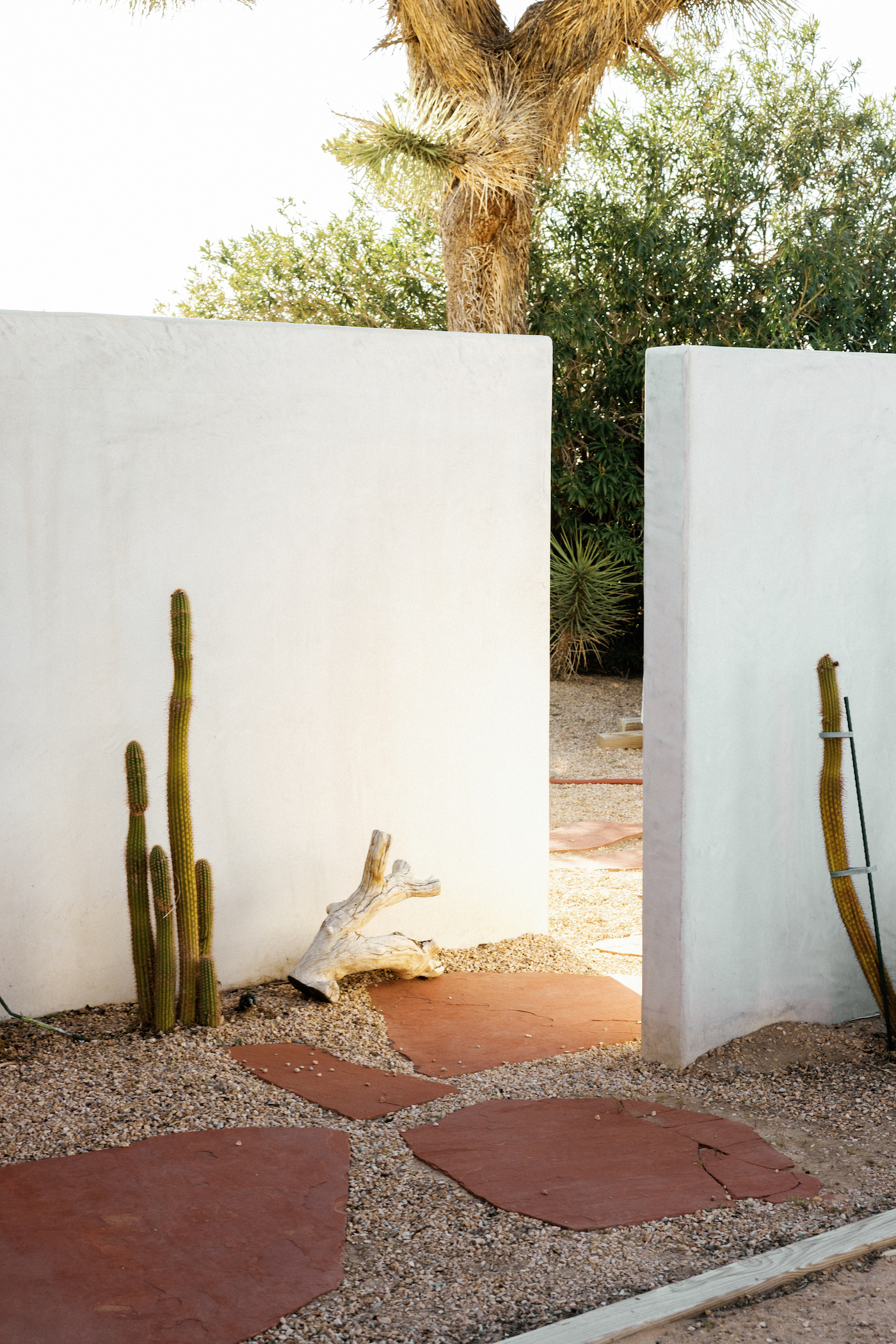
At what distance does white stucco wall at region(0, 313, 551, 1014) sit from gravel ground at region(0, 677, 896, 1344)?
0.35m

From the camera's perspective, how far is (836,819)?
11.6 feet

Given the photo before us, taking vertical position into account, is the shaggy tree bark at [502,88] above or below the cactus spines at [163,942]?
above

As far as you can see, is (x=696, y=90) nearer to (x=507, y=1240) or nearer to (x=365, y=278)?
(x=365, y=278)

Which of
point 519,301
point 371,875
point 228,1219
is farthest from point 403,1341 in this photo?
point 519,301

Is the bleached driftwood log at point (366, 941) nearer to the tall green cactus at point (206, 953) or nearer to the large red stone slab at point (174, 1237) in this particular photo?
the tall green cactus at point (206, 953)

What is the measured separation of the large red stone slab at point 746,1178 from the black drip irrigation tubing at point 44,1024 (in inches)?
73.2

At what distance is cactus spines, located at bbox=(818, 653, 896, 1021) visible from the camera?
139 inches

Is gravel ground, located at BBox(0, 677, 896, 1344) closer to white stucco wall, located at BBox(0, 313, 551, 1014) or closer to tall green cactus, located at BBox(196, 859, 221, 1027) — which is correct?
tall green cactus, located at BBox(196, 859, 221, 1027)

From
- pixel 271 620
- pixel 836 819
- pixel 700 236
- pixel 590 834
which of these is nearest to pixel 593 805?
pixel 590 834

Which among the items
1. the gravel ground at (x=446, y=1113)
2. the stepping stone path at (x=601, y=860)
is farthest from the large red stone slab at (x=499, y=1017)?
the stepping stone path at (x=601, y=860)

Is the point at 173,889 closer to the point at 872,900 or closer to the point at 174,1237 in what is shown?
the point at 174,1237

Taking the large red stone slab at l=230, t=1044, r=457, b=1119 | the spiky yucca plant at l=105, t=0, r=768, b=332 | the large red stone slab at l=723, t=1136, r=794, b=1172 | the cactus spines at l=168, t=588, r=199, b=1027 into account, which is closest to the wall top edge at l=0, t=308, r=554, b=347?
the cactus spines at l=168, t=588, r=199, b=1027

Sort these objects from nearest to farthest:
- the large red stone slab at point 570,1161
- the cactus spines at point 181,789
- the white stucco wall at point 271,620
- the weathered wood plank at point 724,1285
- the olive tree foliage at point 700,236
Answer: the weathered wood plank at point 724,1285 < the large red stone slab at point 570,1161 < the cactus spines at point 181,789 < the white stucco wall at point 271,620 < the olive tree foliage at point 700,236

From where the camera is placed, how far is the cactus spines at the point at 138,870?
3.51 m
